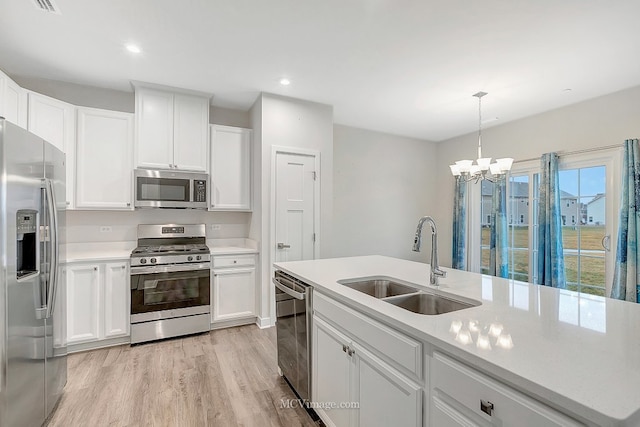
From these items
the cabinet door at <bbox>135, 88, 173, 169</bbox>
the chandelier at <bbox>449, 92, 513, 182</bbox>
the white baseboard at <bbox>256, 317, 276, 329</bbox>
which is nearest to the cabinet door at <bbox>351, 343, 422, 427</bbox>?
the white baseboard at <bbox>256, 317, 276, 329</bbox>

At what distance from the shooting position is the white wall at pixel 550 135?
11.0ft

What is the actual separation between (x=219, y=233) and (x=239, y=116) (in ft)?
5.32

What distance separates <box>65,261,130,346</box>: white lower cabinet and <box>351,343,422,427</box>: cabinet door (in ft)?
8.64

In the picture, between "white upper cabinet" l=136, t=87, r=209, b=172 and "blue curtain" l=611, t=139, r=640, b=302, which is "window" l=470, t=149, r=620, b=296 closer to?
"blue curtain" l=611, t=139, r=640, b=302

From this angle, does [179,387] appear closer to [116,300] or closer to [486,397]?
[116,300]

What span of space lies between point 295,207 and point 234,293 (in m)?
1.24

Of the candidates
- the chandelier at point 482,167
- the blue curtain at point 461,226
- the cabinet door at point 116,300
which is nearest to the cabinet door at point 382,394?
the chandelier at point 482,167

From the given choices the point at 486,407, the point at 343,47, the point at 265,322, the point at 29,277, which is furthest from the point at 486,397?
the point at 265,322

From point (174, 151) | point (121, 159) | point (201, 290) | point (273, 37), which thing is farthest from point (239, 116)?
point (201, 290)

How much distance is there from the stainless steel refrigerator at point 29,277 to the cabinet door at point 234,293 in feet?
4.81

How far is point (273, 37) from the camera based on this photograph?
2.43 meters

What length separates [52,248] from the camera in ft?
6.17

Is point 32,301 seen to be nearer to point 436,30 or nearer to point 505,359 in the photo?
point 505,359

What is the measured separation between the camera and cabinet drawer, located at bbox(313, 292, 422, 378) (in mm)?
1133
